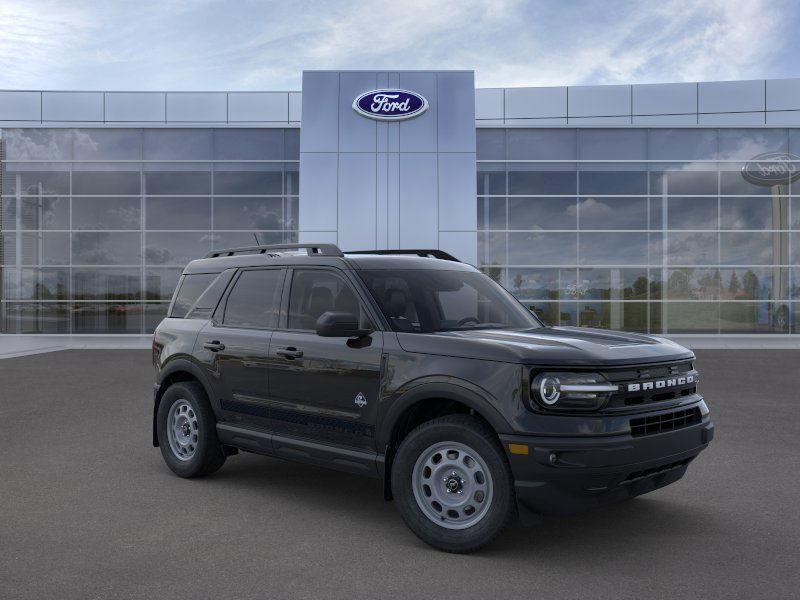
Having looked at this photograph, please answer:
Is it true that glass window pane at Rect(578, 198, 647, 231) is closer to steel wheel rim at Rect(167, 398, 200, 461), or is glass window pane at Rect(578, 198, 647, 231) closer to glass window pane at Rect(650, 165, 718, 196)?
glass window pane at Rect(650, 165, 718, 196)

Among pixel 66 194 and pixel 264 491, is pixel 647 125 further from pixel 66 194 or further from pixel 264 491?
pixel 264 491

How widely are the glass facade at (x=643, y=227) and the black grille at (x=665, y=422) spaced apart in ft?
76.7

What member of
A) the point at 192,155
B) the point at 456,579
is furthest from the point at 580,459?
the point at 192,155

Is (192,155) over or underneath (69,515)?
over

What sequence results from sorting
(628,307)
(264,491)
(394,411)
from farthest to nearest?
(628,307)
(264,491)
(394,411)

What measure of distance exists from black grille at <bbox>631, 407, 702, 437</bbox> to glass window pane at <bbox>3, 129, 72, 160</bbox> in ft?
95.7

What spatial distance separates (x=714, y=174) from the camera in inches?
1133

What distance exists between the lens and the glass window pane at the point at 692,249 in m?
28.5

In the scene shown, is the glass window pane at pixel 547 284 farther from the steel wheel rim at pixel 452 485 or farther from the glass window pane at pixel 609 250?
the steel wheel rim at pixel 452 485

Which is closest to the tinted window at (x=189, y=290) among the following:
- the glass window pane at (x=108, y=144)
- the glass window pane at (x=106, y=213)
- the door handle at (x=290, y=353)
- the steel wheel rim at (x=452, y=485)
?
the door handle at (x=290, y=353)

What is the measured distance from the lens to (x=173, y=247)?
28.8 metres

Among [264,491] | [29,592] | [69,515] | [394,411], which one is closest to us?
[29,592]

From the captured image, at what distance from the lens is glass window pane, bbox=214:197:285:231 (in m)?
28.9

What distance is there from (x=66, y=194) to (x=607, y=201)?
2087 centimetres
